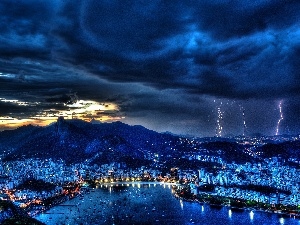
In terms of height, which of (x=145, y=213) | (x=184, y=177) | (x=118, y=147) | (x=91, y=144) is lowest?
(x=145, y=213)

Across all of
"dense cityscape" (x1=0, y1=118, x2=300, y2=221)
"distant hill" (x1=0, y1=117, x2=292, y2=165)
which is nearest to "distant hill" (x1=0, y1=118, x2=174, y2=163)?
"distant hill" (x1=0, y1=117, x2=292, y2=165)

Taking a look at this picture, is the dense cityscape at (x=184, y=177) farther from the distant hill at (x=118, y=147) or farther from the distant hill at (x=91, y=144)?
the distant hill at (x=91, y=144)

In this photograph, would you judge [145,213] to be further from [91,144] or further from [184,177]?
[91,144]

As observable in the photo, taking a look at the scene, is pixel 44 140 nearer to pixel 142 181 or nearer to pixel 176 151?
pixel 176 151

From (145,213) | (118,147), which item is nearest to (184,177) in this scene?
(145,213)

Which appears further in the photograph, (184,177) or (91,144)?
(91,144)
